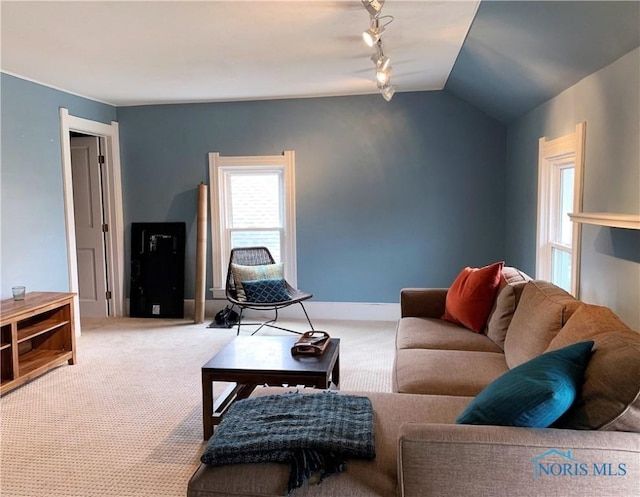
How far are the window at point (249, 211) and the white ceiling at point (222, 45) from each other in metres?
0.83

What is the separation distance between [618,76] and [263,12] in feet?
6.09

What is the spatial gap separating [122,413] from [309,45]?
266 centimetres

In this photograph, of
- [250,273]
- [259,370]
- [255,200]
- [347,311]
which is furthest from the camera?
[255,200]

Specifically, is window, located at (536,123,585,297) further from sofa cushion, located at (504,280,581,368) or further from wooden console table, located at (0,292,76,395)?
wooden console table, located at (0,292,76,395)

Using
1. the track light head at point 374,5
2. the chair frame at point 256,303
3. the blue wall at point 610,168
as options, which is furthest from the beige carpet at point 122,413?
the track light head at point 374,5

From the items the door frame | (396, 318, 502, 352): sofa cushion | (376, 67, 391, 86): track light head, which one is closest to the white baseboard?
the door frame

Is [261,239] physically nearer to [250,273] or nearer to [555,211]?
[250,273]

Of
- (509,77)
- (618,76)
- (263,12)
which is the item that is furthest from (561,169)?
(263,12)

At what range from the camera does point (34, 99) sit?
404cm

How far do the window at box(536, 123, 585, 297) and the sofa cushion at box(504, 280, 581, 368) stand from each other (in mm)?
1001

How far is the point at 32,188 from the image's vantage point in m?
3.99

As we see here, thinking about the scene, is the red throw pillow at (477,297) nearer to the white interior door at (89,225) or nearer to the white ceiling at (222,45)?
the white ceiling at (222,45)

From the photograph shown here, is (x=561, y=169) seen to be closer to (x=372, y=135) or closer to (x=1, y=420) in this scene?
(x=372, y=135)

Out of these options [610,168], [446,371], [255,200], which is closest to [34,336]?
[255,200]
